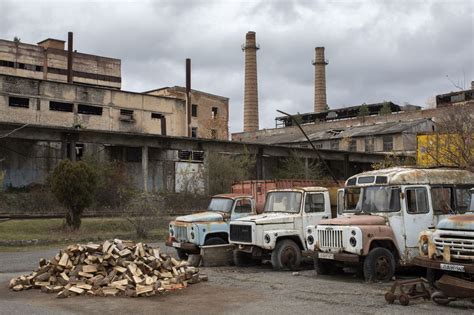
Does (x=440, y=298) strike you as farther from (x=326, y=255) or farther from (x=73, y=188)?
(x=73, y=188)

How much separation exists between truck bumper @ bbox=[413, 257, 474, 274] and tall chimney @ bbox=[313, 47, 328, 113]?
7152 centimetres

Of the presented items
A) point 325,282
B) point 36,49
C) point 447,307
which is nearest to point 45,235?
point 325,282

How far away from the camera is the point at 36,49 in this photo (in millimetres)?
66938

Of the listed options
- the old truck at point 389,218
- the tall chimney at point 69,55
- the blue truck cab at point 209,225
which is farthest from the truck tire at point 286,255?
the tall chimney at point 69,55

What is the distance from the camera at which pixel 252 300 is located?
10.3 m

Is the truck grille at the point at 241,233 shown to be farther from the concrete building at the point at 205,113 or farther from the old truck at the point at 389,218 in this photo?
the concrete building at the point at 205,113

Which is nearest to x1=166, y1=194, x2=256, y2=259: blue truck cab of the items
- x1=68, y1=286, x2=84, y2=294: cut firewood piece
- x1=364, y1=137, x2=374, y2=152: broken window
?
x1=68, y1=286, x2=84, y2=294: cut firewood piece

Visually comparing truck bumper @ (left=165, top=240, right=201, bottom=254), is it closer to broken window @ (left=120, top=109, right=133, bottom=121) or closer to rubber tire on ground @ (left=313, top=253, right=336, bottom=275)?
rubber tire on ground @ (left=313, top=253, right=336, bottom=275)

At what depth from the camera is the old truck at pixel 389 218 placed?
1214 cm

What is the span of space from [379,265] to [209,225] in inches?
234

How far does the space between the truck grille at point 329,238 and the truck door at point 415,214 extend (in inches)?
62.5

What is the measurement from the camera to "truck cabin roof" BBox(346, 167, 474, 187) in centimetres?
1267

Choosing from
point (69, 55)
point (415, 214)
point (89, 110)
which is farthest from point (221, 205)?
point (69, 55)

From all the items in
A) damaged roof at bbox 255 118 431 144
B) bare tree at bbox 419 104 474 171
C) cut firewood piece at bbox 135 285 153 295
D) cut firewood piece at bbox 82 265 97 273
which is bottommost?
cut firewood piece at bbox 135 285 153 295
